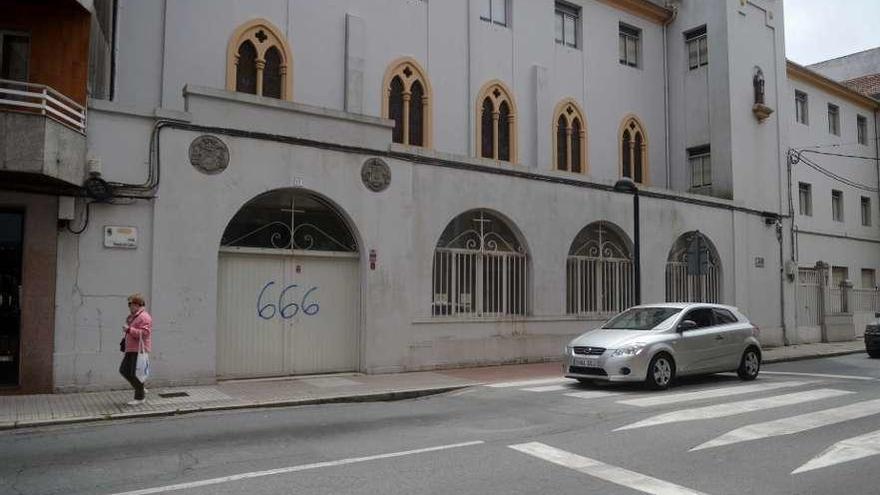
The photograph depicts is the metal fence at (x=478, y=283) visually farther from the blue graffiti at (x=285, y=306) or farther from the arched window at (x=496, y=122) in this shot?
the arched window at (x=496, y=122)

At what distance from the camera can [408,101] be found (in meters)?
18.0

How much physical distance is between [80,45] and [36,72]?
79 cm

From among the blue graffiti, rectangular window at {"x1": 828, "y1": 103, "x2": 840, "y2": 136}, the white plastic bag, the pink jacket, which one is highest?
rectangular window at {"x1": 828, "y1": 103, "x2": 840, "y2": 136}

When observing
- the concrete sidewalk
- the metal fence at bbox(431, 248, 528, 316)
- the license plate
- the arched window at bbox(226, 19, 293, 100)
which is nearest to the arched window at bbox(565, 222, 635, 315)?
the metal fence at bbox(431, 248, 528, 316)

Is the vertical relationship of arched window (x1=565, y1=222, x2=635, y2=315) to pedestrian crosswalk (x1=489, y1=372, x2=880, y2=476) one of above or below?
above

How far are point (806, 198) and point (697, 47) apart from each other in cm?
869

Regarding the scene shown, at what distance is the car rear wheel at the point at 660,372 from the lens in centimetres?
1148

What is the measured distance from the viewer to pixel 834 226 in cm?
2908

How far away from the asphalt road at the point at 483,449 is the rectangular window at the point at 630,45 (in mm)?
15173

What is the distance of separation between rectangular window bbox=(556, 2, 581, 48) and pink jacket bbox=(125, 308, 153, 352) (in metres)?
15.6

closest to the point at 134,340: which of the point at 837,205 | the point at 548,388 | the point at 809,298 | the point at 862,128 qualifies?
the point at 548,388

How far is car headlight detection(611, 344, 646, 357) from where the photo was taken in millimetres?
11336

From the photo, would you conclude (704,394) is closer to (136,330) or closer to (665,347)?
(665,347)

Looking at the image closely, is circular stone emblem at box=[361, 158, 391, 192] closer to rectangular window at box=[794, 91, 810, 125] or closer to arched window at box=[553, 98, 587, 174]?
arched window at box=[553, 98, 587, 174]
